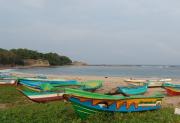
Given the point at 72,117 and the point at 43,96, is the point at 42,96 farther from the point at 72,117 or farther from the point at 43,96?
the point at 72,117

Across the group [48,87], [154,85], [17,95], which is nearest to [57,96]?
[48,87]

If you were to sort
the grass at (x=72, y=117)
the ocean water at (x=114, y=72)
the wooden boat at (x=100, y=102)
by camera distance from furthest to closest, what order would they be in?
the ocean water at (x=114, y=72) → the grass at (x=72, y=117) → the wooden boat at (x=100, y=102)

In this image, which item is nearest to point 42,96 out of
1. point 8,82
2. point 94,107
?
point 94,107

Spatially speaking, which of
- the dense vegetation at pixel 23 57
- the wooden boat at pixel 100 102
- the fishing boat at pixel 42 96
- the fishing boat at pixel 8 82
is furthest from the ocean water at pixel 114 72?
the wooden boat at pixel 100 102

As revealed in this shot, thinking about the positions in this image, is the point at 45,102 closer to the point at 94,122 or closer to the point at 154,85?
the point at 94,122

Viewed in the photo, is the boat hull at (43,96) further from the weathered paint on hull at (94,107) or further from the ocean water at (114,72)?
the ocean water at (114,72)

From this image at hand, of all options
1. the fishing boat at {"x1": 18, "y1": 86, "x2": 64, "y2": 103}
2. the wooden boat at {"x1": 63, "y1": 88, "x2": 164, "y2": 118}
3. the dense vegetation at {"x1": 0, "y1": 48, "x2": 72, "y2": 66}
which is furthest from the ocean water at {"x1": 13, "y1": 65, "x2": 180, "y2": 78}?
the wooden boat at {"x1": 63, "y1": 88, "x2": 164, "y2": 118}

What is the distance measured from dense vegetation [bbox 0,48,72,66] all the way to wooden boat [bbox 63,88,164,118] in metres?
89.1

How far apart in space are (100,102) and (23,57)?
10567 centimetres

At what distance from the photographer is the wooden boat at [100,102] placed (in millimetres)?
10016

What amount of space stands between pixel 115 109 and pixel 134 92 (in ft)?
26.3

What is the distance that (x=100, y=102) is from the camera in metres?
10.3

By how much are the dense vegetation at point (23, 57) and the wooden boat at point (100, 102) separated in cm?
8906

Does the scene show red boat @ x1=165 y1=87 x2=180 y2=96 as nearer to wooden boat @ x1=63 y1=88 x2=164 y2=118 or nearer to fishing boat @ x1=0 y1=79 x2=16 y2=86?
wooden boat @ x1=63 y1=88 x2=164 y2=118
